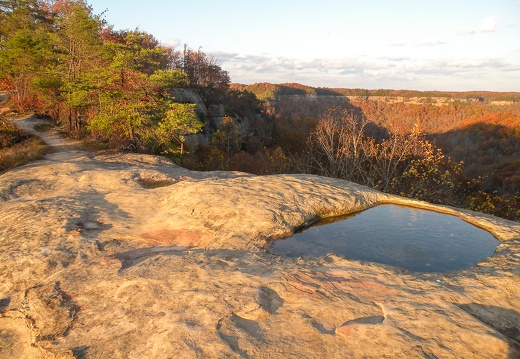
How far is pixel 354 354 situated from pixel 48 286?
8.95ft

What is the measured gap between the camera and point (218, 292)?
295 centimetres

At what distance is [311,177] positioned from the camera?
6934 millimetres

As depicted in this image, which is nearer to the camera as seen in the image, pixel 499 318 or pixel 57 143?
pixel 499 318

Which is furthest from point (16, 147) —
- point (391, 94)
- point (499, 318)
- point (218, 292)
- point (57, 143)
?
point (391, 94)

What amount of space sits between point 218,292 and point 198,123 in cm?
1044

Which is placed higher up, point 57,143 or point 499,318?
point 499,318

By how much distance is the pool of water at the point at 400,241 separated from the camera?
423 cm

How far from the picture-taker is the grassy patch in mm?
8992

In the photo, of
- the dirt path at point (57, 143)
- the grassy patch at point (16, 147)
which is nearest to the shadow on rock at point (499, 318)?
the grassy patch at point (16, 147)

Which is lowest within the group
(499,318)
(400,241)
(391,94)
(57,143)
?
(57,143)

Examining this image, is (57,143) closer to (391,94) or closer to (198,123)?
(198,123)

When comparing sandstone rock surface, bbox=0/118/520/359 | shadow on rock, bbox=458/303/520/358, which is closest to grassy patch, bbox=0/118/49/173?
sandstone rock surface, bbox=0/118/520/359

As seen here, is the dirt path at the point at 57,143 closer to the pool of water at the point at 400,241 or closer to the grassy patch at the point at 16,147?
the grassy patch at the point at 16,147

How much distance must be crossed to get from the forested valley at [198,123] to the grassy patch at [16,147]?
188 cm
